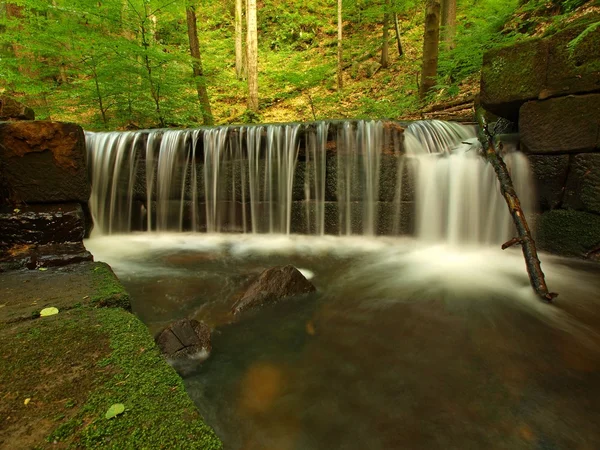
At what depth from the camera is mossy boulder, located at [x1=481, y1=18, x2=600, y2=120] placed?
369 centimetres

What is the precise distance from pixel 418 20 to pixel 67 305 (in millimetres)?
20945

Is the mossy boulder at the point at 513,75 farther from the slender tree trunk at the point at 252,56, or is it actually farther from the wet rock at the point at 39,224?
the slender tree trunk at the point at 252,56

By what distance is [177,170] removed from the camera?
6414mm

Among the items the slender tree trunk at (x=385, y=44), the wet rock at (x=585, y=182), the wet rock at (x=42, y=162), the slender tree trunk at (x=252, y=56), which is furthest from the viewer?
the slender tree trunk at (x=385, y=44)

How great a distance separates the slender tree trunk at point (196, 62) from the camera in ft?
31.8

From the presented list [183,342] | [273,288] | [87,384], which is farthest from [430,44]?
[87,384]

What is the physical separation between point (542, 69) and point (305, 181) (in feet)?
12.1

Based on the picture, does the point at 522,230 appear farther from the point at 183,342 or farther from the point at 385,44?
the point at 385,44

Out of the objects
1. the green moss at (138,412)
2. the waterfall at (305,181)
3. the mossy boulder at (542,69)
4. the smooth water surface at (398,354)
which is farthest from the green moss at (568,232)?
the green moss at (138,412)

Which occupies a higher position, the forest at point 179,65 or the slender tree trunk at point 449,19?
the slender tree trunk at point 449,19

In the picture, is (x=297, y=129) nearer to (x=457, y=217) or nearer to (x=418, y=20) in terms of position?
(x=457, y=217)

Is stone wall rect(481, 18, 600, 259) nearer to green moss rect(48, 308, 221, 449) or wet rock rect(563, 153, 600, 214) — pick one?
wet rock rect(563, 153, 600, 214)

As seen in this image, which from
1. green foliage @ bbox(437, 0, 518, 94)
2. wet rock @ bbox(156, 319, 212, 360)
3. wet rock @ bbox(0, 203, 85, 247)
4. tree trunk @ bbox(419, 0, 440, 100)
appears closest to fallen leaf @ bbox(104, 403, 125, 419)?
wet rock @ bbox(156, 319, 212, 360)

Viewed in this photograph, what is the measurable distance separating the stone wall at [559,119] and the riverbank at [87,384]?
496 cm
